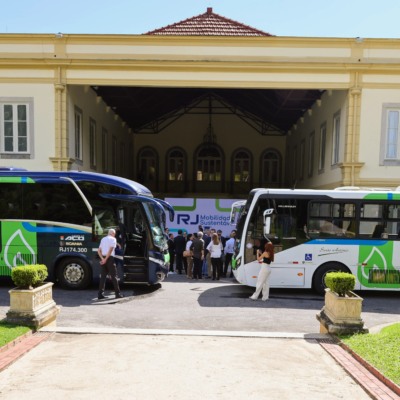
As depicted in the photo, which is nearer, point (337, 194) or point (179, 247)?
point (337, 194)

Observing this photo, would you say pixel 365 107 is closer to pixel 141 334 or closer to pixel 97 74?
pixel 97 74

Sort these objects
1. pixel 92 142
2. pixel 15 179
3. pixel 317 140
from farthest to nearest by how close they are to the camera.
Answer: pixel 317 140 → pixel 92 142 → pixel 15 179

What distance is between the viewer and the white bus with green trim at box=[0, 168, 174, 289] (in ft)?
37.3

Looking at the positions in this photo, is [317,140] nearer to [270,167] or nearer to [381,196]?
[270,167]

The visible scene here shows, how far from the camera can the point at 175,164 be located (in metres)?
35.0

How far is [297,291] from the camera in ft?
40.5

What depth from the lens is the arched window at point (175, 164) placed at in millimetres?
34969

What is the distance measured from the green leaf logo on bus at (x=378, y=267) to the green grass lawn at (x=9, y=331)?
29.3 ft

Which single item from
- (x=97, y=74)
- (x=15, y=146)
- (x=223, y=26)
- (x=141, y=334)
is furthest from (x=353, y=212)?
(x=223, y=26)

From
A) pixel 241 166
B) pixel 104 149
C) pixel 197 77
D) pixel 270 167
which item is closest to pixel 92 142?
pixel 104 149

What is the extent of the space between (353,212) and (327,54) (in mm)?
9809

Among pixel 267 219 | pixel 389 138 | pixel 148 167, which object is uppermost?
pixel 389 138

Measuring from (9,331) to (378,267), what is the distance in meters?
9.62

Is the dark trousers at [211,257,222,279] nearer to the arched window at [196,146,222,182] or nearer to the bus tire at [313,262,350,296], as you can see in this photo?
the bus tire at [313,262,350,296]
